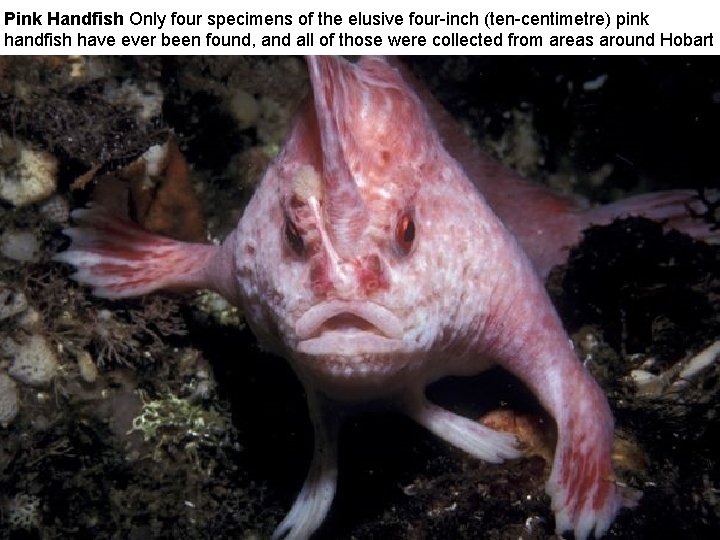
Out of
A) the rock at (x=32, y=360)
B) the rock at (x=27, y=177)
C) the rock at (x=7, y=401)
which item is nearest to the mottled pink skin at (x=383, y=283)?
the rock at (x=27, y=177)

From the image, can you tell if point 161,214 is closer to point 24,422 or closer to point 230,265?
point 230,265

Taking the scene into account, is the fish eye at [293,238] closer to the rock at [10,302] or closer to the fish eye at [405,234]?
the fish eye at [405,234]

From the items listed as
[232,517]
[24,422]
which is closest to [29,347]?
[24,422]

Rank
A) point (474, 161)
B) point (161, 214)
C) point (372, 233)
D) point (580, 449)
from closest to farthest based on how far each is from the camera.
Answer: point (372, 233)
point (580, 449)
point (161, 214)
point (474, 161)

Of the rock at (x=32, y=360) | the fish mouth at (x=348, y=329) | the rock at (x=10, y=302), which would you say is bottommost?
the rock at (x=32, y=360)

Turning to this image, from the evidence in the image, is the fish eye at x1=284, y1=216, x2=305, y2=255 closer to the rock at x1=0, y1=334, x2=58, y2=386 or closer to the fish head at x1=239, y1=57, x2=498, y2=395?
the fish head at x1=239, y1=57, x2=498, y2=395

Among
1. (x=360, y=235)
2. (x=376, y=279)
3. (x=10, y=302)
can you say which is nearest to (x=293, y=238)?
(x=360, y=235)

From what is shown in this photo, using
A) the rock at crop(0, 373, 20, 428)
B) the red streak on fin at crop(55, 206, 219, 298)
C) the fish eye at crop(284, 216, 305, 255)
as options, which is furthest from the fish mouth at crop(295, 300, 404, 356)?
the rock at crop(0, 373, 20, 428)
